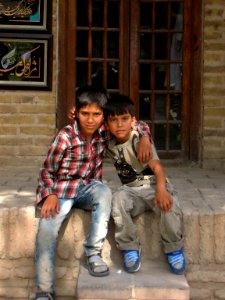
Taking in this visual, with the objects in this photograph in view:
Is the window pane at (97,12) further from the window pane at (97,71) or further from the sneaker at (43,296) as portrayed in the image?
the sneaker at (43,296)

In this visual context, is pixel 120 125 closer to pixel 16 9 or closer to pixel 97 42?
pixel 97 42

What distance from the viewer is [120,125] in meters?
3.76

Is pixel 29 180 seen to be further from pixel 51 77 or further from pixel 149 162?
pixel 149 162

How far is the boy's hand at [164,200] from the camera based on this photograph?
367 cm

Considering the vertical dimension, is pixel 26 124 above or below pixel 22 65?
below

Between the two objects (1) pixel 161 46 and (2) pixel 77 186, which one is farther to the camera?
(1) pixel 161 46

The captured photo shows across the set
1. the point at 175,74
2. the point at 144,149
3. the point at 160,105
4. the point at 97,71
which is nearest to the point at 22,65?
the point at 97,71

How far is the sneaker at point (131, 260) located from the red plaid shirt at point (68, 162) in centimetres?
53

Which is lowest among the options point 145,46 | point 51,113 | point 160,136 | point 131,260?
point 131,260

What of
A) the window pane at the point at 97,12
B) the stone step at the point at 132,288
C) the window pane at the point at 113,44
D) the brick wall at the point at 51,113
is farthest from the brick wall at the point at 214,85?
the stone step at the point at 132,288

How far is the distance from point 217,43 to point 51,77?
6.11 feet

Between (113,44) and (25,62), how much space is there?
3.30 feet

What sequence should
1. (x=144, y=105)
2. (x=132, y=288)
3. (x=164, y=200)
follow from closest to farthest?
(x=132, y=288)
(x=164, y=200)
(x=144, y=105)

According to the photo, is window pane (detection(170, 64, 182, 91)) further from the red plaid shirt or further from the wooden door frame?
the red plaid shirt
